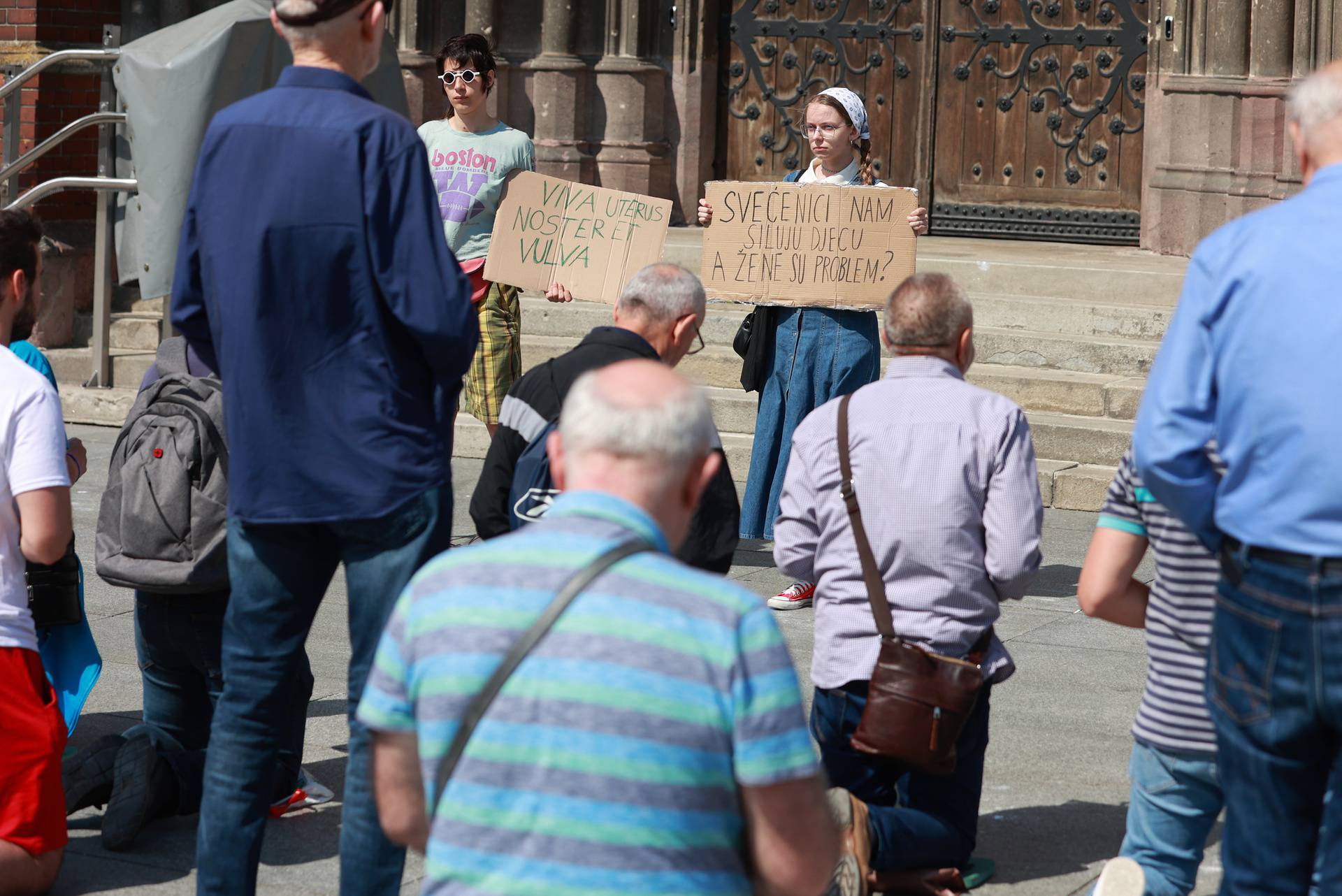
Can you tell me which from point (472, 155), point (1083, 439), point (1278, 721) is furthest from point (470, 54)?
point (1278, 721)

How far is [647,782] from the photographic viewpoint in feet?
7.13

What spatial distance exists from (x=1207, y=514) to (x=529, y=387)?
1882 millimetres

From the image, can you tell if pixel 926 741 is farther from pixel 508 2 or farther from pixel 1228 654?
pixel 508 2

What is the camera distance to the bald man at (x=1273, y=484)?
2.68m

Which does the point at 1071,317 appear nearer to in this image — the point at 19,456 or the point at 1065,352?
the point at 1065,352

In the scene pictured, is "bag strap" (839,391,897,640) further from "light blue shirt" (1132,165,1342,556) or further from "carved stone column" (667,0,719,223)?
"carved stone column" (667,0,719,223)

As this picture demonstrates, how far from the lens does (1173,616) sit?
11.3ft

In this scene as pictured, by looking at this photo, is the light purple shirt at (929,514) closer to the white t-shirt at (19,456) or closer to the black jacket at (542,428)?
the black jacket at (542,428)

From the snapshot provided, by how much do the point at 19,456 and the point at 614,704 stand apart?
7.38ft

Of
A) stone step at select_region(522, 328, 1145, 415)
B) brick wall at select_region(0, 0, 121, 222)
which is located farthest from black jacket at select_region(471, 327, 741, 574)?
brick wall at select_region(0, 0, 121, 222)

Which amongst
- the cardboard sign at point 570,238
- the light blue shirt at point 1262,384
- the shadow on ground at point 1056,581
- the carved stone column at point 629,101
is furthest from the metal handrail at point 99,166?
the light blue shirt at point 1262,384

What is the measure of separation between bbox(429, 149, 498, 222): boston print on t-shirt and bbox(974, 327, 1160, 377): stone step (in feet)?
10.6

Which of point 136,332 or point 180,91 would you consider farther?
point 136,332

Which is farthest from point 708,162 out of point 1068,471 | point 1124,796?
point 1124,796
